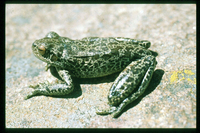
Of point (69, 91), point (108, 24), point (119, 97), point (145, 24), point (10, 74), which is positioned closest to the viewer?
point (119, 97)

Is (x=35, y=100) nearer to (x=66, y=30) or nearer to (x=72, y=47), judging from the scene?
(x=72, y=47)

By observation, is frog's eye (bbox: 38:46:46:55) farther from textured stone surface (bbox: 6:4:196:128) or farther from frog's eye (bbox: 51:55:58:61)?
textured stone surface (bbox: 6:4:196:128)

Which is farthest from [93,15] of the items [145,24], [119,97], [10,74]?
[119,97]

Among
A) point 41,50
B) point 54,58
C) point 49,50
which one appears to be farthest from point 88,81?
point 41,50

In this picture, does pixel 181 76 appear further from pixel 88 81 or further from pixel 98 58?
pixel 88 81

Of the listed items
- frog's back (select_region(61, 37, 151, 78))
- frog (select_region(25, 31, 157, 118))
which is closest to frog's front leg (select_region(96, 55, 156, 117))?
frog (select_region(25, 31, 157, 118))
